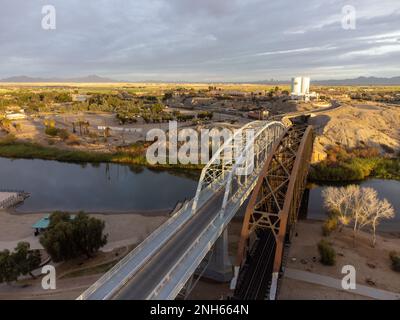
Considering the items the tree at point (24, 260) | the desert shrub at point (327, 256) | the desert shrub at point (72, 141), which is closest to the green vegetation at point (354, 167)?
the desert shrub at point (327, 256)

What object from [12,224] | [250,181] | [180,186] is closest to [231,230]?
[250,181]

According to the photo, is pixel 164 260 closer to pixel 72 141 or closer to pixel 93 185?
pixel 93 185

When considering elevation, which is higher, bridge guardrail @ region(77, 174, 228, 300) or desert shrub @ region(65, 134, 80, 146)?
desert shrub @ region(65, 134, 80, 146)

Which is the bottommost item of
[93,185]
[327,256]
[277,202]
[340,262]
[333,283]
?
[333,283]

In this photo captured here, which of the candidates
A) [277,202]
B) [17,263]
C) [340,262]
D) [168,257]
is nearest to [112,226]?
[17,263]

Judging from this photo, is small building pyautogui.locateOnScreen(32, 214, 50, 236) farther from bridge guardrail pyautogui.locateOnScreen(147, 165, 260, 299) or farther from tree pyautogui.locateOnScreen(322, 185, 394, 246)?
tree pyautogui.locateOnScreen(322, 185, 394, 246)

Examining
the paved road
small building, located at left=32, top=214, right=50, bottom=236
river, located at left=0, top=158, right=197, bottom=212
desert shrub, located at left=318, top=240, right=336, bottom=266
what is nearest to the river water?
river, located at left=0, top=158, right=197, bottom=212

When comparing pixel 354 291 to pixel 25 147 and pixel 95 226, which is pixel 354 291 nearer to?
pixel 95 226

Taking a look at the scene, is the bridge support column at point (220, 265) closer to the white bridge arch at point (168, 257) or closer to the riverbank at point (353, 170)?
the white bridge arch at point (168, 257)
